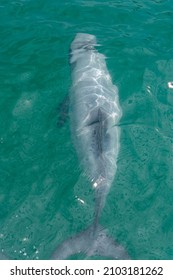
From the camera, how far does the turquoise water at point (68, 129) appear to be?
10.1 metres

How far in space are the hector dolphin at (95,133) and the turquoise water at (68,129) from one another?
0.29 metres

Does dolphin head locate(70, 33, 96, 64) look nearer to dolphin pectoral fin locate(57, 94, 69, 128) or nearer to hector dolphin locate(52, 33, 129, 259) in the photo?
hector dolphin locate(52, 33, 129, 259)

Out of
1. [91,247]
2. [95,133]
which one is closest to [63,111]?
[95,133]

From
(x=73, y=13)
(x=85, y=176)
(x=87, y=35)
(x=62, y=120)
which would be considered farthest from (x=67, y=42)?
(x=85, y=176)

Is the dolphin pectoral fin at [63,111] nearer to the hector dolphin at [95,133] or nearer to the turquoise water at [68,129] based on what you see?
the turquoise water at [68,129]

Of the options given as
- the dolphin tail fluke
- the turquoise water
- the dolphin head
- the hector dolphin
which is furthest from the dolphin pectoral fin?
the dolphin tail fluke

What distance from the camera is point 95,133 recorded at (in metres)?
11.5

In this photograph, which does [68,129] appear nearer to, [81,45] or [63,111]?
[63,111]

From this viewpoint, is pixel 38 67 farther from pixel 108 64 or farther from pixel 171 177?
pixel 171 177

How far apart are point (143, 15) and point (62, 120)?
8.64m

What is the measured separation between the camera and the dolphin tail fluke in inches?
374

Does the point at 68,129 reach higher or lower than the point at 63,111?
lower

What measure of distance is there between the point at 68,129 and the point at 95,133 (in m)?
1.20

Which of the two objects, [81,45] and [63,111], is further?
[81,45]
